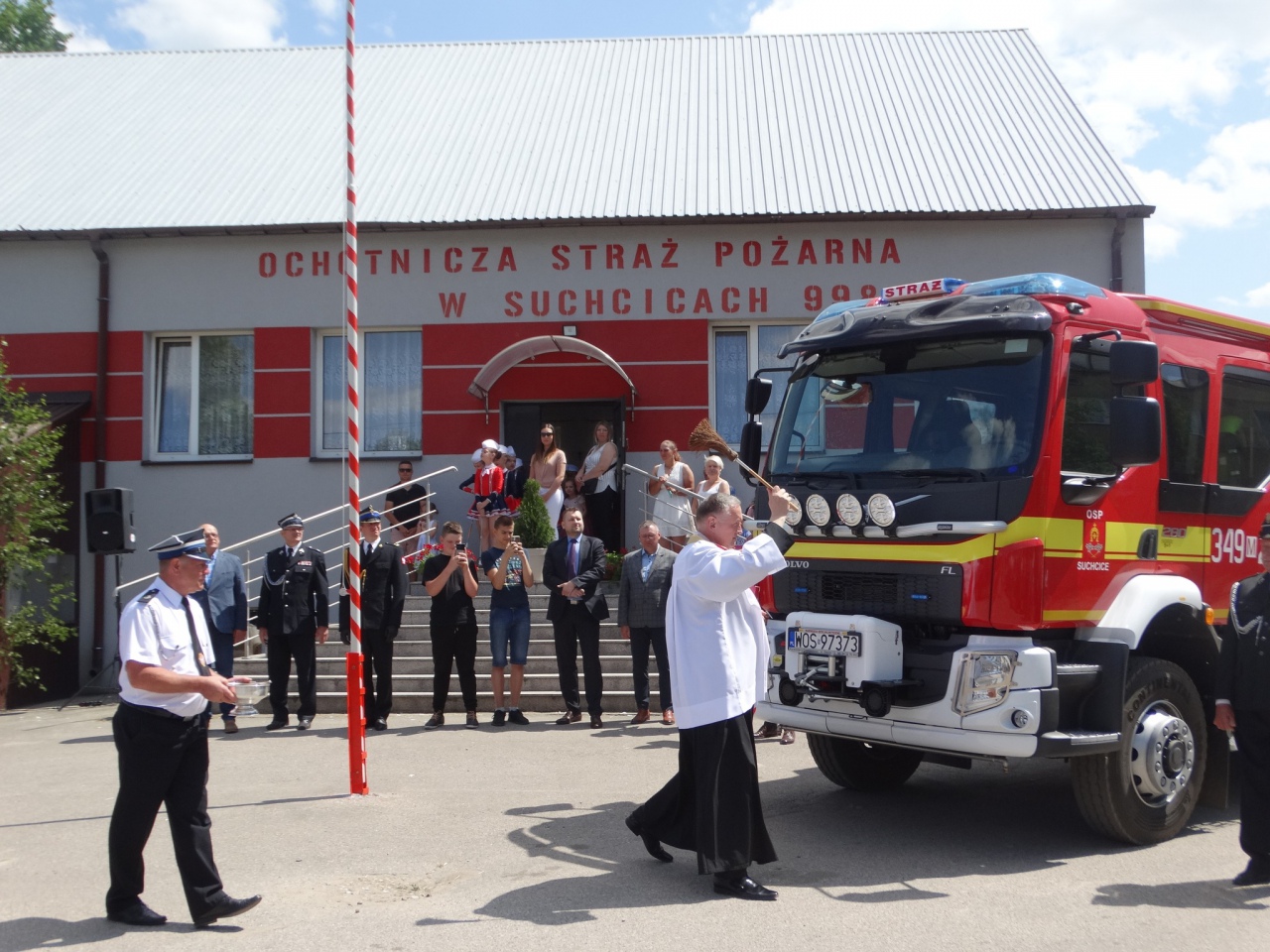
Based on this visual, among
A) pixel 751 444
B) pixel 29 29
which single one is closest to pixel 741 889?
pixel 751 444

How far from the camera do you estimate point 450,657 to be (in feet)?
37.0

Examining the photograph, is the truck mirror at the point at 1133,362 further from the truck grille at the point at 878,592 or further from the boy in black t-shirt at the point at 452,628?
the boy in black t-shirt at the point at 452,628

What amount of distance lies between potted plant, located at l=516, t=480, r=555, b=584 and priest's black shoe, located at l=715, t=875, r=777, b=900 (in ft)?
26.7

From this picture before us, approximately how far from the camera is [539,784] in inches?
334

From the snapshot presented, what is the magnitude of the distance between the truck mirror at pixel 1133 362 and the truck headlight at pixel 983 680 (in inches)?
61.6

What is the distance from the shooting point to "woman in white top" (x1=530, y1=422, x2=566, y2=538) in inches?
563

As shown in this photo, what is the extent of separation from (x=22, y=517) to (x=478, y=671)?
584cm

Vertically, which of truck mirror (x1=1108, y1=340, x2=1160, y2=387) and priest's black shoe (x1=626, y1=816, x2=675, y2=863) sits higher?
truck mirror (x1=1108, y1=340, x2=1160, y2=387)

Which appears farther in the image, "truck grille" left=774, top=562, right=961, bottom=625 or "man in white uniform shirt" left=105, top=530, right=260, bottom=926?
"truck grille" left=774, top=562, right=961, bottom=625

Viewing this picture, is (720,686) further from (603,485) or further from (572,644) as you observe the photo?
(603,485)

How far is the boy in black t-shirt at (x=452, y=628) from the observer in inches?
438

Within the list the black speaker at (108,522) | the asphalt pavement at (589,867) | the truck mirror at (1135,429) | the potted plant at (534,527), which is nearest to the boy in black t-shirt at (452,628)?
the asphalt pavement at (589,867)

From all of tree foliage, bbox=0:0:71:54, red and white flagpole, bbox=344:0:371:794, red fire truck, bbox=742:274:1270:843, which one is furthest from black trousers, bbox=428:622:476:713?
tree foliage, bbox=0:0:71:54

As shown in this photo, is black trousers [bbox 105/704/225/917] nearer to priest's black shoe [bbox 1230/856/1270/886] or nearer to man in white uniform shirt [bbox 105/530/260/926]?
man in white uniform shirt [bbox 105/530/260/926]
